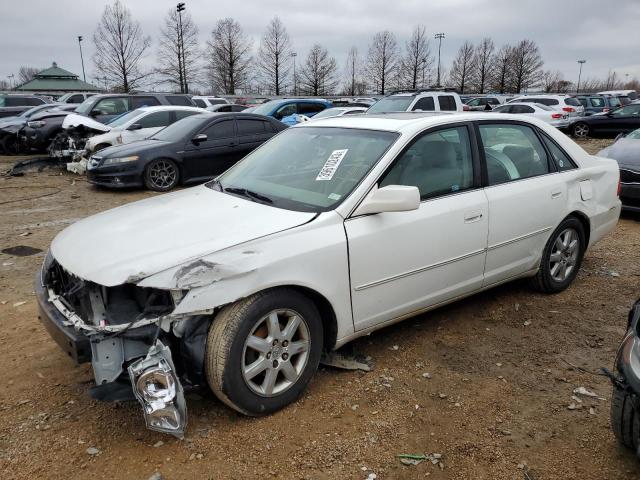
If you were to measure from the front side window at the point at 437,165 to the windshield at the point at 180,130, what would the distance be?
23.0 feet

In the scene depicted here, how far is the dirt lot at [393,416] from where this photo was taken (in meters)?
2.60

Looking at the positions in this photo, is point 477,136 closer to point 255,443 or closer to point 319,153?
point 319,153

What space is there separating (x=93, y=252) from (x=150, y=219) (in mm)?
512

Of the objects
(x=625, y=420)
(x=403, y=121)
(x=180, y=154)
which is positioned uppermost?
(x=403, y=121)

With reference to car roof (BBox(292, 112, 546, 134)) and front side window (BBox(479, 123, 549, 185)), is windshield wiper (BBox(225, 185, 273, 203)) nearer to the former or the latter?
car roof (BBox(292, 112, 546, 134))

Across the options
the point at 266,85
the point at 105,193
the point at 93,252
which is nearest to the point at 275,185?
the point at 93,252

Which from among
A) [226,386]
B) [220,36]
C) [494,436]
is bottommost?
[494,436]

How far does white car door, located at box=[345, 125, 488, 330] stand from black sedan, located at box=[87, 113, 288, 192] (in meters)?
6.83

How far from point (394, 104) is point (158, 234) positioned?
1223 cm

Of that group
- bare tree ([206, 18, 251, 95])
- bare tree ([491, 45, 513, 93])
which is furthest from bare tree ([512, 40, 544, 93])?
bare tree ([206, 18, 251, 95])

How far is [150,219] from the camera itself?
332 cm

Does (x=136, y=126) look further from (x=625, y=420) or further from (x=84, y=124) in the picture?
(x=625, y=420)

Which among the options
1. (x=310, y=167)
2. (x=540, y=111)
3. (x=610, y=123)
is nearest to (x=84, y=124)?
(x=310, y=167)

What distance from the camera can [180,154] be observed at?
9781 mm
